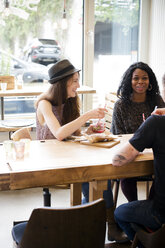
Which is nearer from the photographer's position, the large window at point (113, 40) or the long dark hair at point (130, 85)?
the long dark hair at point (130, 85)

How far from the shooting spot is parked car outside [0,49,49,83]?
4.36 m

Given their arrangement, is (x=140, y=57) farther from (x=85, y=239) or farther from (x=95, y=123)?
(x=85, y=239)

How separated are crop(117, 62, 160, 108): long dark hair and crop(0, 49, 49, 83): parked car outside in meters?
1.65

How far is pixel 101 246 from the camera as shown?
5.07 feet

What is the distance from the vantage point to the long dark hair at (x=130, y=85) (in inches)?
122

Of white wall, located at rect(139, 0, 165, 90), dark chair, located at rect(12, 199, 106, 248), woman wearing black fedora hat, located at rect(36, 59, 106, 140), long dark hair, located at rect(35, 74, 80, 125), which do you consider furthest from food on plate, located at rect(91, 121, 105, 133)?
white wall, located at rect(139, 0, 165, 90)

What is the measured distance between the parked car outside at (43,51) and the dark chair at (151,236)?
9.75 feet

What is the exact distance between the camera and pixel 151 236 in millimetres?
1873

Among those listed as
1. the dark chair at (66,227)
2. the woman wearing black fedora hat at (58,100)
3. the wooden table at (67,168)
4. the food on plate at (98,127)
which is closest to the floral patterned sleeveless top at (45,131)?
the woman wearing black fedora hat at (58,100)

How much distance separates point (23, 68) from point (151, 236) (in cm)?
310

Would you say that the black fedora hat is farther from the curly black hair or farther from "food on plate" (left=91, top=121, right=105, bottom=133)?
the curly black hair

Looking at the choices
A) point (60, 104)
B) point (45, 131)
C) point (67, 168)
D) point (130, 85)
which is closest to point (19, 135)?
point (45, 131)

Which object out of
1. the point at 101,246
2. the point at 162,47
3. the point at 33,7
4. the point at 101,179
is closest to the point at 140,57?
the point at 162,47

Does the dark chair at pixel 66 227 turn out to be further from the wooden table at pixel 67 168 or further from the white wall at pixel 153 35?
the white wall at pixel 153 35
